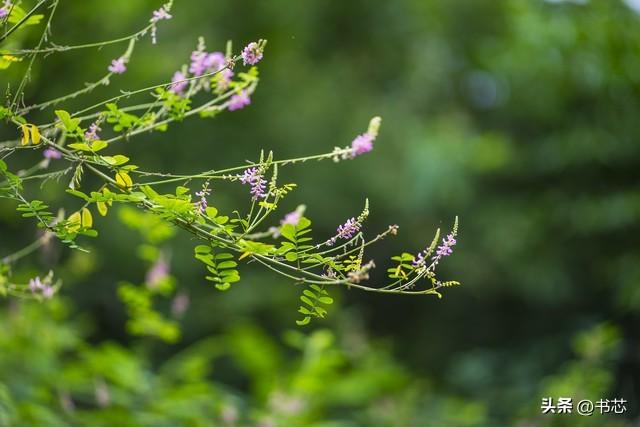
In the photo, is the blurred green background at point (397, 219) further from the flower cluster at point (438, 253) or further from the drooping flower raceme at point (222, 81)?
the flower cluster at point (438, 253)

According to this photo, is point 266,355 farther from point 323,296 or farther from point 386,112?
point 386,112

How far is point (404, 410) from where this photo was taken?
192 inches

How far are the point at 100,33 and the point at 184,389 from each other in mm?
4018

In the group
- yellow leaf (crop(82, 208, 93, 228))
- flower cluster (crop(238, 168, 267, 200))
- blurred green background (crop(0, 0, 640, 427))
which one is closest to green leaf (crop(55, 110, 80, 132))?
yellow leaf (crop(82, 208, 93, 228))

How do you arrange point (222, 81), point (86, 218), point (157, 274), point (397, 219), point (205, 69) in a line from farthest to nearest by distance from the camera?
point (397, 219) < point (157, 274) < point (205, 69) < point (222, 81) < point (86, 218)

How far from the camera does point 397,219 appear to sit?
905cm

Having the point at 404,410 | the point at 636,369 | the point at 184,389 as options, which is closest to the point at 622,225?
the point at 636,369

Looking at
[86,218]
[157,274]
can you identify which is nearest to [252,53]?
[86,218]

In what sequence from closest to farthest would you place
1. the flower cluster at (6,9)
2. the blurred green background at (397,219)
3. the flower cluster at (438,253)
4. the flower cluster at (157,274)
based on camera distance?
the flower cluster at (438,253) → the flower cluster at (6,9) → the flower cluster at (157,274) → the blurred green background at (397,219)

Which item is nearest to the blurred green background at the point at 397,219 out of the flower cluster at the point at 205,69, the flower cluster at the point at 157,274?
the flower cluster at the point at 157,274

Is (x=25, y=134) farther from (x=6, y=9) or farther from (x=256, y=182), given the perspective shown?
(x=256, y=182)

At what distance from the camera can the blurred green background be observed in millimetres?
4891

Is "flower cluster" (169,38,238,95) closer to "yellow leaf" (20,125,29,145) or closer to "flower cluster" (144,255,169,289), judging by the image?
"yellow leaf" (20,125,29,145)

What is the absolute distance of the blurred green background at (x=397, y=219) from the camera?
4891 mm
